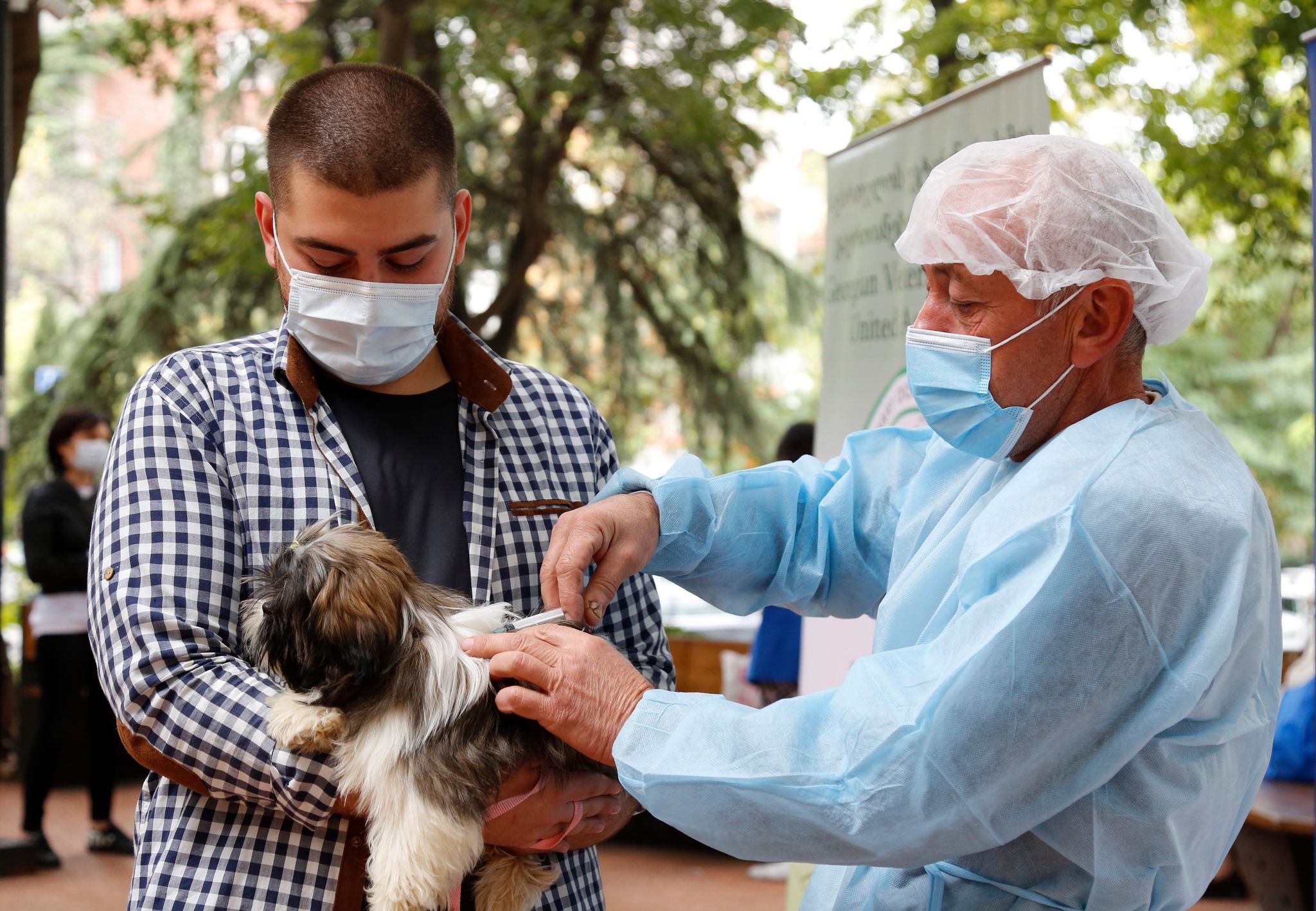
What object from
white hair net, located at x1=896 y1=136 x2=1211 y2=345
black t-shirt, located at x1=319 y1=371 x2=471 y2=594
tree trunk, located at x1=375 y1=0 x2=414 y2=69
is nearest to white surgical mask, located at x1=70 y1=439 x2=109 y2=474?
tree trunk, located at x1=375 y1=0 x2=414 y2=69

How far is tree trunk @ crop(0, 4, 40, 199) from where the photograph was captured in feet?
28.2

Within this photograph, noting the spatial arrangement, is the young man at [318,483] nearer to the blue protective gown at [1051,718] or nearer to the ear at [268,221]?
the ear at [268,221]

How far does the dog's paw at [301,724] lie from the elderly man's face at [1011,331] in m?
1.20

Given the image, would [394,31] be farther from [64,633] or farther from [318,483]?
[318,483]

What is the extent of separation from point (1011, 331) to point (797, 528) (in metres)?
0.72

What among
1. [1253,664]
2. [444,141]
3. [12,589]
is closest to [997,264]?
[1253,664]

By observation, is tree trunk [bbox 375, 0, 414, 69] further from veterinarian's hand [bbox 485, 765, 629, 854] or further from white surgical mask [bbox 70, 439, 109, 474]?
veterinarian's hand [bbox 485, 765, 629, 854]

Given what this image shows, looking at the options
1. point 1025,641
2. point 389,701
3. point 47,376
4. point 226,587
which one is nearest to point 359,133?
point 226,587

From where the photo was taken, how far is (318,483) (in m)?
2.02

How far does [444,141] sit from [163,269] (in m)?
8.91

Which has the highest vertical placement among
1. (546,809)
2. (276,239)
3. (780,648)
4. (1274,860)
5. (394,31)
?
(394,31)

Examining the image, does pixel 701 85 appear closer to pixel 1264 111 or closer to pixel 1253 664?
pixel 1264 111

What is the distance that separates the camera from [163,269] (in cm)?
1013

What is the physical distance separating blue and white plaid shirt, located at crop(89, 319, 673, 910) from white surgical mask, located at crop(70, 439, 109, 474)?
6.45 m
